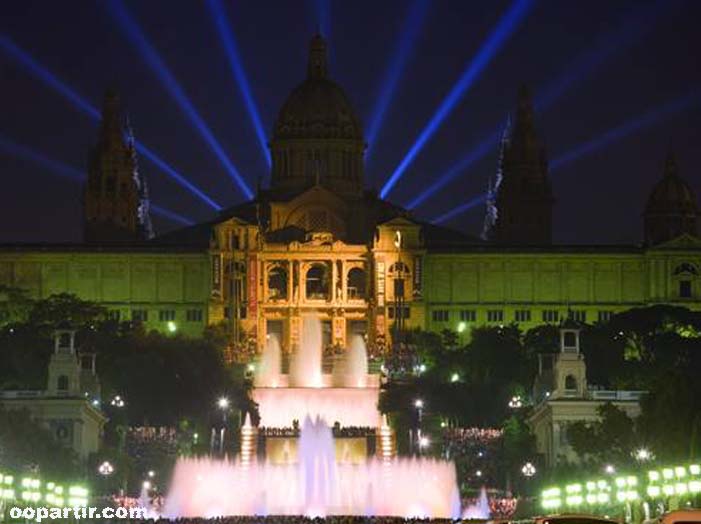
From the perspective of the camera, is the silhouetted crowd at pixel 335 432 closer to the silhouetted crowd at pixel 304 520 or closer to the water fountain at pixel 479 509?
the water fountain at pixel 479 509

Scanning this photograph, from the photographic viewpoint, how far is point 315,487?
6570 inches

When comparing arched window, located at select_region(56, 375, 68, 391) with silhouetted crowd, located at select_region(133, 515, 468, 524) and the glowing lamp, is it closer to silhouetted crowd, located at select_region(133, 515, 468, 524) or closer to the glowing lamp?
silhouetted crowd, located at select_region(133, 515, 468, 524)

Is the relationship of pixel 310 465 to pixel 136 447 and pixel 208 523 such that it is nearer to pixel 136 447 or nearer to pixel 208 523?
pixel 136 447

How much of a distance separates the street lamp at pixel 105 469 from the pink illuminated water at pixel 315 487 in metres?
3.52

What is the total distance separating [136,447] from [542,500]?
1275 inches

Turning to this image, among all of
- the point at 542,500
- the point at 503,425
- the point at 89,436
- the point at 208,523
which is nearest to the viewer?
the point at 208,523

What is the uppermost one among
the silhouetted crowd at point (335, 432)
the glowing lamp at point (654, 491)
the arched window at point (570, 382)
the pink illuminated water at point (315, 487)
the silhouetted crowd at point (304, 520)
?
the arched window at point (570, 382)

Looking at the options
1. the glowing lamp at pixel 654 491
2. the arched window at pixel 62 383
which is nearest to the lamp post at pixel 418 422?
the arched window at pixel 62 383

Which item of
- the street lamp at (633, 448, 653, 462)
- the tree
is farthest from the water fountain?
the street lamp at (633, 448, 653, 462)

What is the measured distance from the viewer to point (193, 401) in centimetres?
19625

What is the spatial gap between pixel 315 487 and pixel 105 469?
39.5 ft

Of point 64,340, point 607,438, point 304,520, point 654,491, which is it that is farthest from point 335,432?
point 304,520

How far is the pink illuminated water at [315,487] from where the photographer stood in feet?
505

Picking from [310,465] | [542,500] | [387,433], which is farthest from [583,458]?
[387,433]
